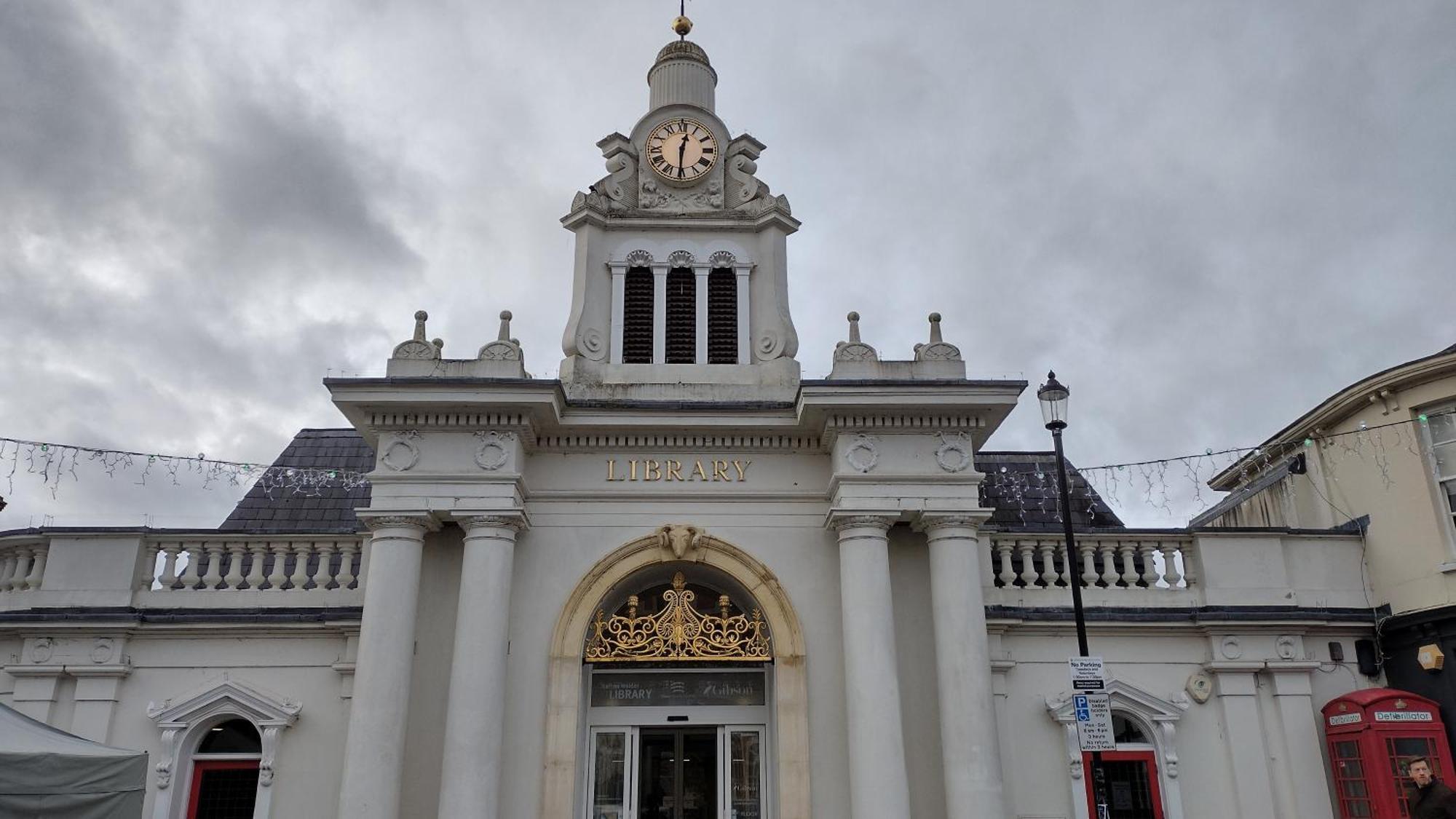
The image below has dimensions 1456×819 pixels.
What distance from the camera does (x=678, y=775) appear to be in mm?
14672

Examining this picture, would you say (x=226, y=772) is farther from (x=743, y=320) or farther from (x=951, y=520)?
(x=951, y=520)

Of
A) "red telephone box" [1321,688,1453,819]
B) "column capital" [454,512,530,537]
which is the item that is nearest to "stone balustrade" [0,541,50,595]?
"column capital" [454,512,530,537]

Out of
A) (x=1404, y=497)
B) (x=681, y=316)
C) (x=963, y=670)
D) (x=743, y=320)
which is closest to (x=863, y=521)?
(x=963, y=670)

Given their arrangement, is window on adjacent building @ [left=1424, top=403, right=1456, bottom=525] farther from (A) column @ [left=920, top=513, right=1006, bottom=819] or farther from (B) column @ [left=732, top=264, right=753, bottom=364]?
(B) column @ [left=732, top=264, right=753, bottom=364]

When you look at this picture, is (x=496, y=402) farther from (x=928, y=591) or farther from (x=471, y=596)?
(x=928, y=591)

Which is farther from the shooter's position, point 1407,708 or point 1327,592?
point 1327,592

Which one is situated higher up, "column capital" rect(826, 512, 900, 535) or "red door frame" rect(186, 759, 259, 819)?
"column capital" rect(826, 512, 900, 535)

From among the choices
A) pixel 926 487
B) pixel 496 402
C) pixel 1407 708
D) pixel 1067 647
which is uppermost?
pixel 496 402

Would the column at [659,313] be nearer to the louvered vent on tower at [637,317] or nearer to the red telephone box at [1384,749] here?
the louvered vent on tower at [637,317]

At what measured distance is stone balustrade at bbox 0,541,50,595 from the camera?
15070mm

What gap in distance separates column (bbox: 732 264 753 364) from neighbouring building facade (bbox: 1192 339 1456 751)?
9.06m

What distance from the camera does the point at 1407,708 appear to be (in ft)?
45.2

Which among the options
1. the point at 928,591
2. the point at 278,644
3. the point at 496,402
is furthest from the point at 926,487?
the point at 278,644

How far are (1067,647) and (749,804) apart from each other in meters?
5.11
